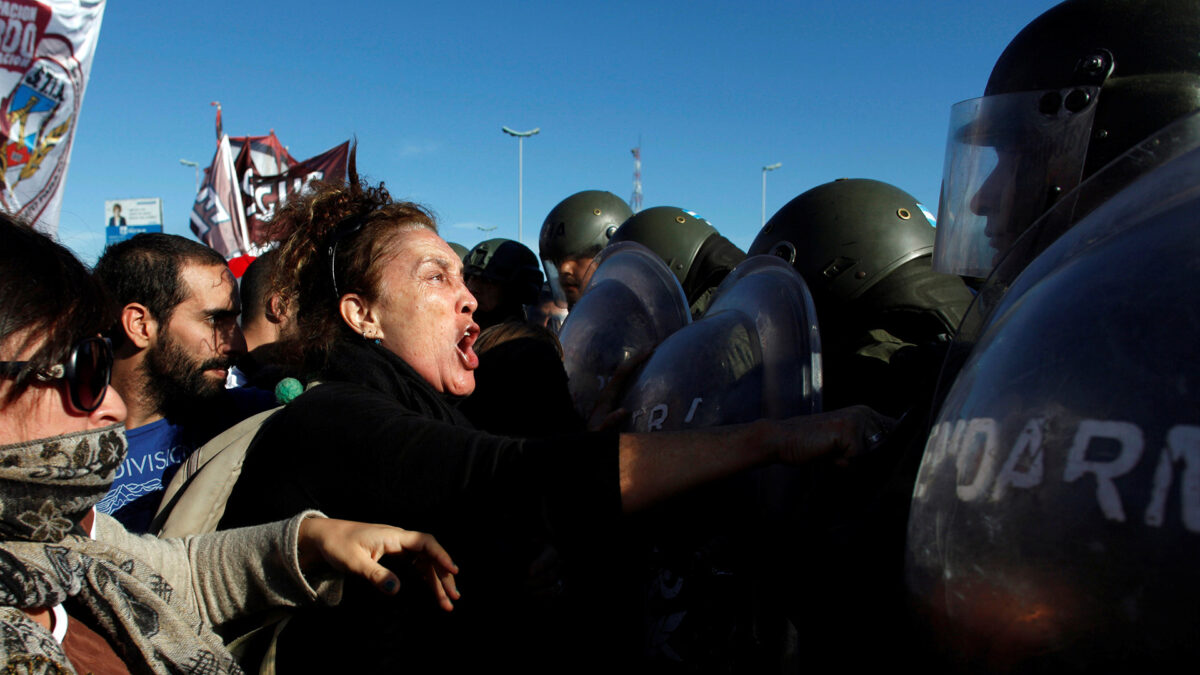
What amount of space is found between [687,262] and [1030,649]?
4.47 m

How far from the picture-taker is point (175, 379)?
2.93 metres

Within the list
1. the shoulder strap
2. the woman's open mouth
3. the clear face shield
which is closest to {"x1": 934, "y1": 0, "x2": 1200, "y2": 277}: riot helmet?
the clear face shield

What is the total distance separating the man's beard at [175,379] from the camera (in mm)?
2908

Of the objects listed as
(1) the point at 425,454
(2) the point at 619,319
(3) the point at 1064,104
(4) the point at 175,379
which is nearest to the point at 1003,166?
(3) the point at 1064,104

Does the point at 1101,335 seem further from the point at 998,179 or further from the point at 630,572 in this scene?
the point at 998,179

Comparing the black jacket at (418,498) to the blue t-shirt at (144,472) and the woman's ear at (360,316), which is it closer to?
the woman's ear at (360,316)

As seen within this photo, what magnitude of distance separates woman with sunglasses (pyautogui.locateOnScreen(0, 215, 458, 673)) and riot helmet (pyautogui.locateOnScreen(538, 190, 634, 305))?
5.00 metres

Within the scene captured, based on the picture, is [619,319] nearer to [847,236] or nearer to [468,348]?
[468,348]

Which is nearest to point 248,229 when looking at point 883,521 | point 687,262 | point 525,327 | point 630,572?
point 687,262

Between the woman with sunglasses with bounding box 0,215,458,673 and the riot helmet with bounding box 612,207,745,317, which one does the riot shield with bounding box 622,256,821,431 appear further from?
the riot helmet with bounding box 612,207,745,317

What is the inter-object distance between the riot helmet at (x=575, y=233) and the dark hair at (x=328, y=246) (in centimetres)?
410

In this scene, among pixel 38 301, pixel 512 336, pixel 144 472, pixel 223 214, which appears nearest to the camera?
pixel 38 301

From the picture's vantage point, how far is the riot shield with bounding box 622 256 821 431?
1816 mm

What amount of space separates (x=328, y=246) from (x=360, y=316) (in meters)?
0.27
